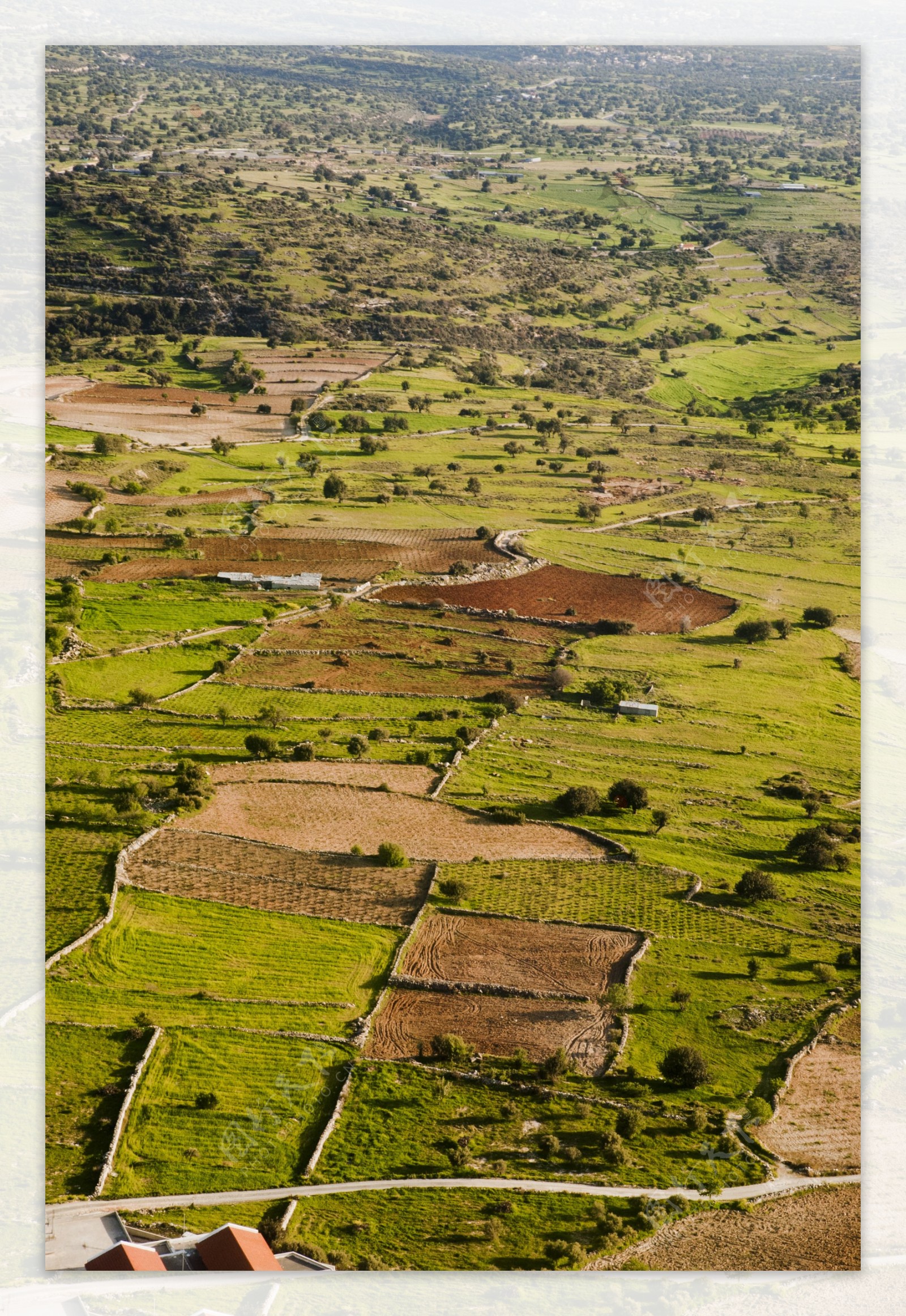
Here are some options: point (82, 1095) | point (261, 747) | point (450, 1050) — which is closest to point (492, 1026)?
point (450, 1050)

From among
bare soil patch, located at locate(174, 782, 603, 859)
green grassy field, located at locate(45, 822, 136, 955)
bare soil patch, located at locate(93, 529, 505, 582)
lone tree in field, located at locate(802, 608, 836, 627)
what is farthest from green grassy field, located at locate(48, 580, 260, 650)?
lone tree in field, located at locate(802, 608, 836, 627)

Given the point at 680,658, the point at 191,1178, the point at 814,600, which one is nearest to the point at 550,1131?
the point at 191,1178

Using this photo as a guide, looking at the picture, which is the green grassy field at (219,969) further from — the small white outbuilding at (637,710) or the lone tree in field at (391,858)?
the small white outbuilding at (637,710)

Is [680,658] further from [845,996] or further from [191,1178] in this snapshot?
[191,1178]

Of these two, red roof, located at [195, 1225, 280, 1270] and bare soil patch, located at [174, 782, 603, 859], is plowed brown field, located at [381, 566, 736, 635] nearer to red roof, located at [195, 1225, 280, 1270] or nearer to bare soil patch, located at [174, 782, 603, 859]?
bare soil patch, located at [174, 782, 603, 859]

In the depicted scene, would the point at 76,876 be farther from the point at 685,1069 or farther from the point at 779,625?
the point at 779,625

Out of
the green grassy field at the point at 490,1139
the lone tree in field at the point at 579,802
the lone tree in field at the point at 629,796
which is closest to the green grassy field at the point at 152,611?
the lone tree in field at the point at 579,802

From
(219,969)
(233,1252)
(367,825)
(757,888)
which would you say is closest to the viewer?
(233,1252)
